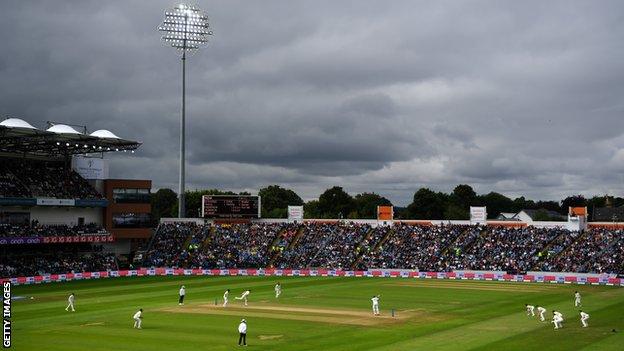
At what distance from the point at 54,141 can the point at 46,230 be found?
423 inches

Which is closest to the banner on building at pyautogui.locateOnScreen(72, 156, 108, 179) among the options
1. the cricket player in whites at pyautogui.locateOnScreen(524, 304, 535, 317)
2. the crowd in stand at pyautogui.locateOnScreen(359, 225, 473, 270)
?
the crowd in stand at pyautogui.locateOnScreen(359, 225, 473, 270)

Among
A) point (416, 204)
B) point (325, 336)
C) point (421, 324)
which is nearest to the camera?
point (325, 336)

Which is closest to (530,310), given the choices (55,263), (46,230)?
(55,263)

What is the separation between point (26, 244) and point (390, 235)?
46.8 meters

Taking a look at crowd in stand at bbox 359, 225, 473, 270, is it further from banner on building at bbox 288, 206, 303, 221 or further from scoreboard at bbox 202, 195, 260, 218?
scoreboard at bbox 202, 195, 260, 218

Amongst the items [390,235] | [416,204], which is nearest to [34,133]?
[390,235]

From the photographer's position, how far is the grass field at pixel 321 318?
39781mm

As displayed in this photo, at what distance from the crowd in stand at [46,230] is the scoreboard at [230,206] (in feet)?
52.7

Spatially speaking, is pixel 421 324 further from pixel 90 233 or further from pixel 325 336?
pixel 90 233

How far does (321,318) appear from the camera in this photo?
50.3m

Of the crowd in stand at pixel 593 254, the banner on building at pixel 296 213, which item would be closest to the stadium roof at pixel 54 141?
the banner on building at pixel 296 213

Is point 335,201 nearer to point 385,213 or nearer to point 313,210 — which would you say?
point 313,210

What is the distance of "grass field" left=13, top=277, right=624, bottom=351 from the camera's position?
131 ft

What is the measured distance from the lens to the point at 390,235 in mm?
103625
